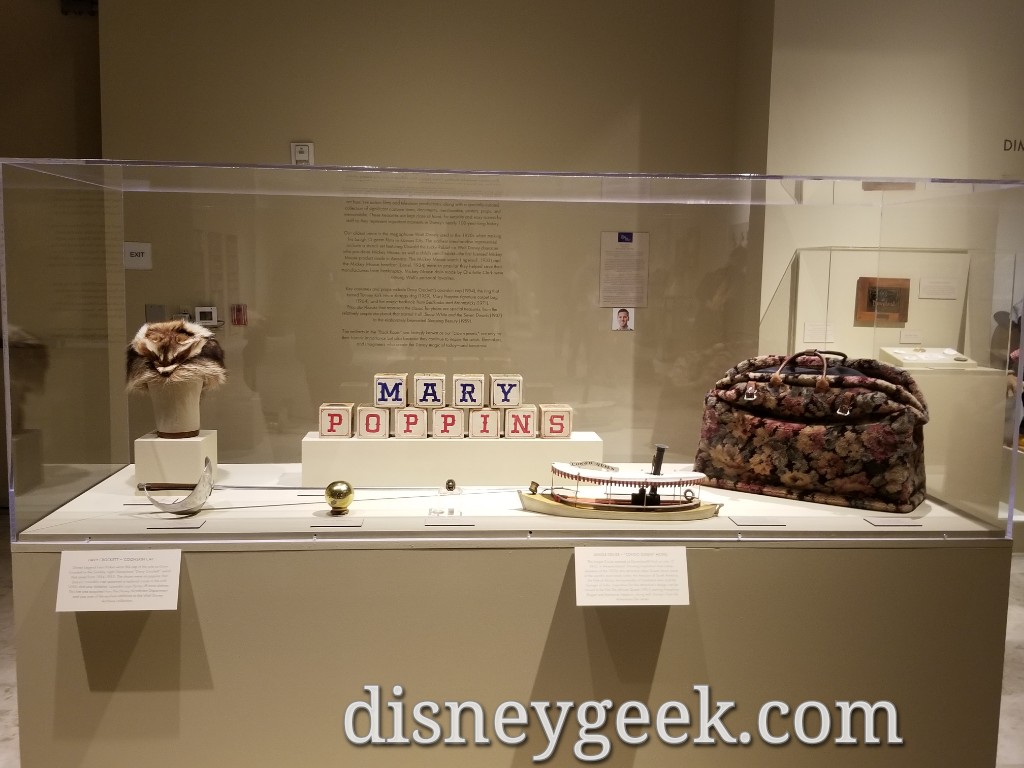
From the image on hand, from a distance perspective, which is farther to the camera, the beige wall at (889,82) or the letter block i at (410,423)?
the beige wall at (889,82)

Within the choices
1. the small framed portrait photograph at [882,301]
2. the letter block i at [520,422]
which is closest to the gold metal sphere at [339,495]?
the letter block i at [520,422]

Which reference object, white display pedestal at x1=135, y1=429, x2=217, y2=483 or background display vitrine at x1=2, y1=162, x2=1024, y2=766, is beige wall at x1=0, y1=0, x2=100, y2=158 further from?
white display pedestal at x1=135, y1=429, x2=217, y2=483

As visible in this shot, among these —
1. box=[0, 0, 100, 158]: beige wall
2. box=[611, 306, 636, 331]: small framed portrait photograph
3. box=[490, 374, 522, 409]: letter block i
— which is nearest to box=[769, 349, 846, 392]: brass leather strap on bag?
box=[611, 306, 636, 331]: small framed portrait photograph

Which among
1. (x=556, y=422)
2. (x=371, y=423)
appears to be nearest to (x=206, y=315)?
(x=371, y=423)

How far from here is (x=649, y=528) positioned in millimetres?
1928

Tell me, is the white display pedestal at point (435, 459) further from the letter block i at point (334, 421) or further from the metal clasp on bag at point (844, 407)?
the metal clasp on bag at point (844, 407)

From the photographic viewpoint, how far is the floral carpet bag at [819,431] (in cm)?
203

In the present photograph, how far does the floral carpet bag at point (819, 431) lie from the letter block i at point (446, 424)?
2.16 ft


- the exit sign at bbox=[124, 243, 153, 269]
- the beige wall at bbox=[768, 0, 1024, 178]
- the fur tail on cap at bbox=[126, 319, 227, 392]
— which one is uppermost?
the beige wall at bbox=[768, 0, 1024, 178]

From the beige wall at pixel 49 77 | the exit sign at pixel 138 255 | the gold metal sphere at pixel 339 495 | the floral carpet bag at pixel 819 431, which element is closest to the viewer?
the gold metal sphere at pixel 339 495

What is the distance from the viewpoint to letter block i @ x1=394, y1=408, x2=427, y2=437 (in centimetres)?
221

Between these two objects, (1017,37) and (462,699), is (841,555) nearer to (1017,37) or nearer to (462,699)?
(462,699)

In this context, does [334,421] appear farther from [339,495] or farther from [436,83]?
[436,83]

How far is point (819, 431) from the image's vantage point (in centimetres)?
208
